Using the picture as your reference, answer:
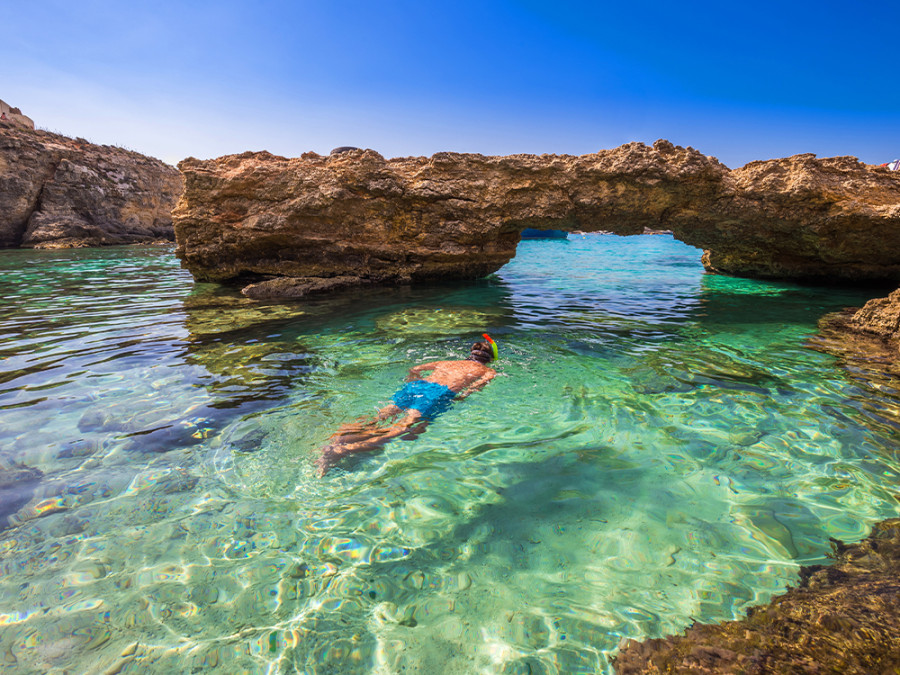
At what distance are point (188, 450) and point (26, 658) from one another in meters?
1.61

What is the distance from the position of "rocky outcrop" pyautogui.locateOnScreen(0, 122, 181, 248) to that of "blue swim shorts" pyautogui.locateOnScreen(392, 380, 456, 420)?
116 ft

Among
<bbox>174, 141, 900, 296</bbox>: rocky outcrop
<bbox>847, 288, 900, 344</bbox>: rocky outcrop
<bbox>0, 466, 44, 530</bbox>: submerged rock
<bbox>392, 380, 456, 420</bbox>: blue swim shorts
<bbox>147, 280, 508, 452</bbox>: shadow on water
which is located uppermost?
<bbox>174, 141, 900, 296</bbox>: rocky outcrop

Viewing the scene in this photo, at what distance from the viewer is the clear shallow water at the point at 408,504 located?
1.73 meters

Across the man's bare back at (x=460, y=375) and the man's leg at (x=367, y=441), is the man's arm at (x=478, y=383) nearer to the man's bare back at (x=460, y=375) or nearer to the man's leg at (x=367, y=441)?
the man's bare back at (x=460, y=375)

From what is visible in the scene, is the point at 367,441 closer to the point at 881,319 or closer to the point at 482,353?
the point at 482,353

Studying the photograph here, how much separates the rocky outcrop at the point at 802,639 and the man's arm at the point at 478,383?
267 cm

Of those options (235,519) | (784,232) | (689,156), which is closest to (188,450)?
(235,519)

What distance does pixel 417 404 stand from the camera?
3768 millimetres

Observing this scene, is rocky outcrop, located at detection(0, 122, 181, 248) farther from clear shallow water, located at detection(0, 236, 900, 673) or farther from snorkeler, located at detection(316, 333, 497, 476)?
snorkeler, located at detection(316, 333, 497, 476)

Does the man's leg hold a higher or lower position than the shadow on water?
higher

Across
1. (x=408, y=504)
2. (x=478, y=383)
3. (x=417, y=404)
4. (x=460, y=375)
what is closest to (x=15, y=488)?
(x=408, y=504)

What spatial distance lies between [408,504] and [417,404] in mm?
1307

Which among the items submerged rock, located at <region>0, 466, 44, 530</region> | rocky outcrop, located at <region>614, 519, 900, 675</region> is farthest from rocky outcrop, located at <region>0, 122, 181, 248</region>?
rocky outcrop, located at <region>614, 519, 900, 675</region>

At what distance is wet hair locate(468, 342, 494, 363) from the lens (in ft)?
16.3
